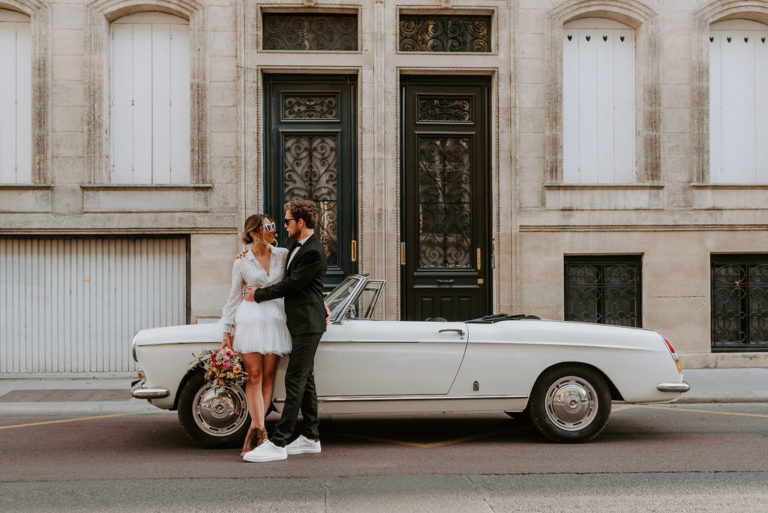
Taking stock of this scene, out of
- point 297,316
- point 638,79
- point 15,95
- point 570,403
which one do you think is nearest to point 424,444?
point 570,403

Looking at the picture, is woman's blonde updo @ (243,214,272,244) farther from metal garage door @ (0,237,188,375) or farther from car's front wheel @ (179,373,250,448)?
metal garage door @ (0,237,188,375)

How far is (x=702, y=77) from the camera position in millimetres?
13680

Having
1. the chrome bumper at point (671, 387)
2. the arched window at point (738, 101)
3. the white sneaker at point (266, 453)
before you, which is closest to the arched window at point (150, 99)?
the white sneaker at point (266, 453)

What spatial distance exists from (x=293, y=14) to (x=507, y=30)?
349 cm

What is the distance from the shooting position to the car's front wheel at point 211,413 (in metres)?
7.07

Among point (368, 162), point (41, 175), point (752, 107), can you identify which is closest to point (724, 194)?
point (752, 107)

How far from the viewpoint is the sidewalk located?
32.4 ft

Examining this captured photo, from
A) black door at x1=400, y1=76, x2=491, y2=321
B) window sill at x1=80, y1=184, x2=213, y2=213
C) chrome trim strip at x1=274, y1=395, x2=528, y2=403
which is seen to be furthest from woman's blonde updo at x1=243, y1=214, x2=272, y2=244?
black door at x1=400, y1=76, x2=491, y2=321

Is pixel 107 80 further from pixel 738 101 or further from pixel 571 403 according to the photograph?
pixel 738 101

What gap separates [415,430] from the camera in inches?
329

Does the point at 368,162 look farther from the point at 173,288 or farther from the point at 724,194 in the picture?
the point at 724,194

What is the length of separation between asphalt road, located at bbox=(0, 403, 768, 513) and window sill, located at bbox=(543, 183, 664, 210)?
5310 mm

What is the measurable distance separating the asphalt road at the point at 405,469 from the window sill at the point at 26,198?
500 centimetres

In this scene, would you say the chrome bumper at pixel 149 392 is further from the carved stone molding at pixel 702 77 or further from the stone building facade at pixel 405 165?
the carved stone molding at pixel 702 77
